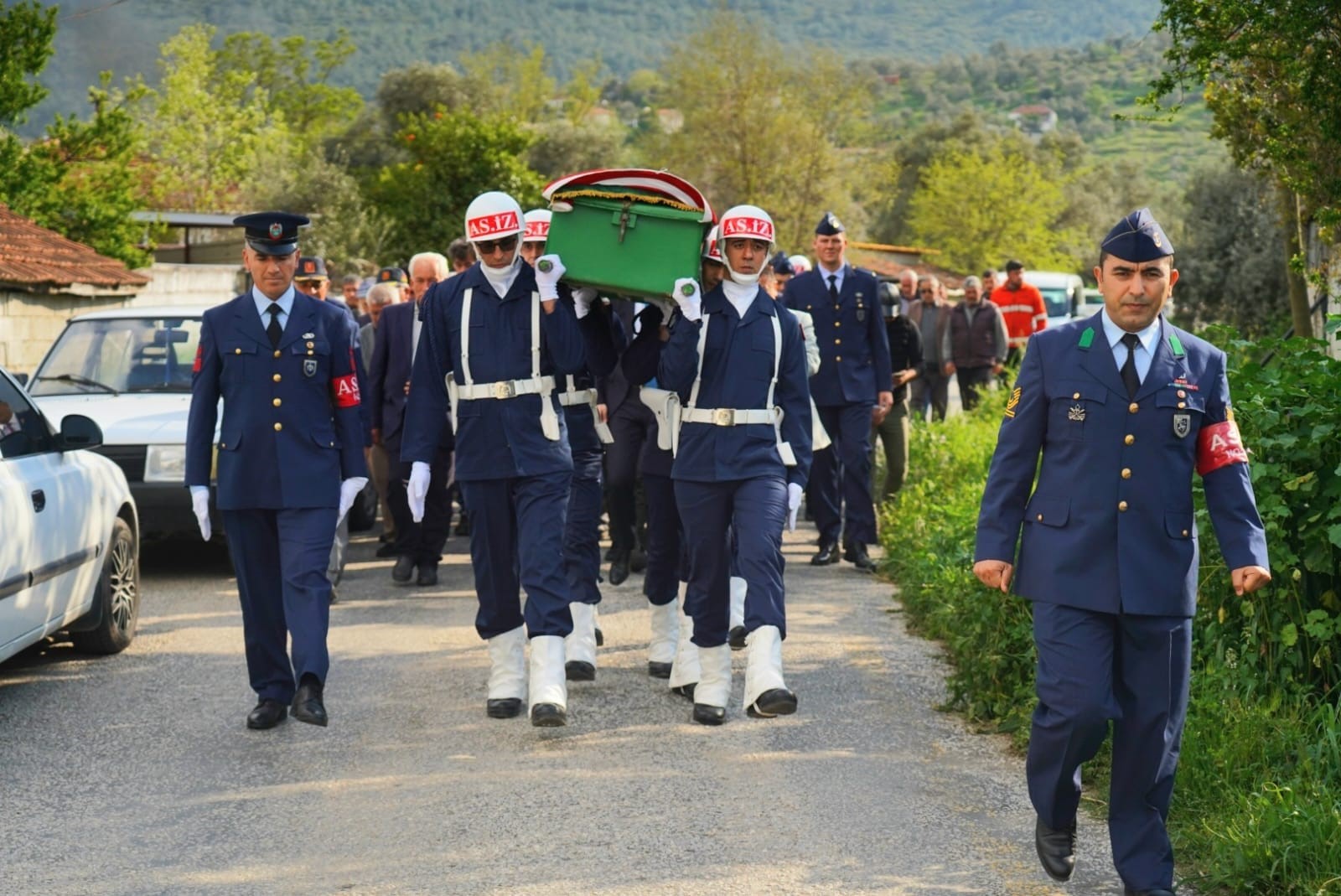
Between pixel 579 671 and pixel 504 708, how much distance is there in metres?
0.78

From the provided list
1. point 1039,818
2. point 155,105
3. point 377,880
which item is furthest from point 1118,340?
point 155,105

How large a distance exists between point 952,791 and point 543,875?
5.81 feet

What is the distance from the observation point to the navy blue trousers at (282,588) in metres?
7.55

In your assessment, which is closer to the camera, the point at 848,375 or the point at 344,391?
the point at 344,391

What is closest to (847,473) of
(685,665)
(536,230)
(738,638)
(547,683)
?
(738,638)

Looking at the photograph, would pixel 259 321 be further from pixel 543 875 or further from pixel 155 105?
pixel 155 105

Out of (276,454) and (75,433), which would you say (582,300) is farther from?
(75,433)

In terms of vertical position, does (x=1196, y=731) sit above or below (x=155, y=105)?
below

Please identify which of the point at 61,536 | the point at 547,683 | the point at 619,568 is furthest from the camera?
the point at 619,568

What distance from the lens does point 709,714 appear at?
752 centimetres

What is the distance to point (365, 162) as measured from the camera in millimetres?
71000

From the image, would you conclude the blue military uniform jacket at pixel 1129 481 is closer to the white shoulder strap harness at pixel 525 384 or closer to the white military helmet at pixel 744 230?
the white military helmet at pixel 744 230

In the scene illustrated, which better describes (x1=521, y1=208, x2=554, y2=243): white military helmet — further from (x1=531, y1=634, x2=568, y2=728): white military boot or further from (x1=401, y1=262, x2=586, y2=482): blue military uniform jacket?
(x1=531, y1=634, x2=568, y2=728): white military boot

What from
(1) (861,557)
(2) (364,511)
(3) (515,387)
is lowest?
(2) (364,511)
